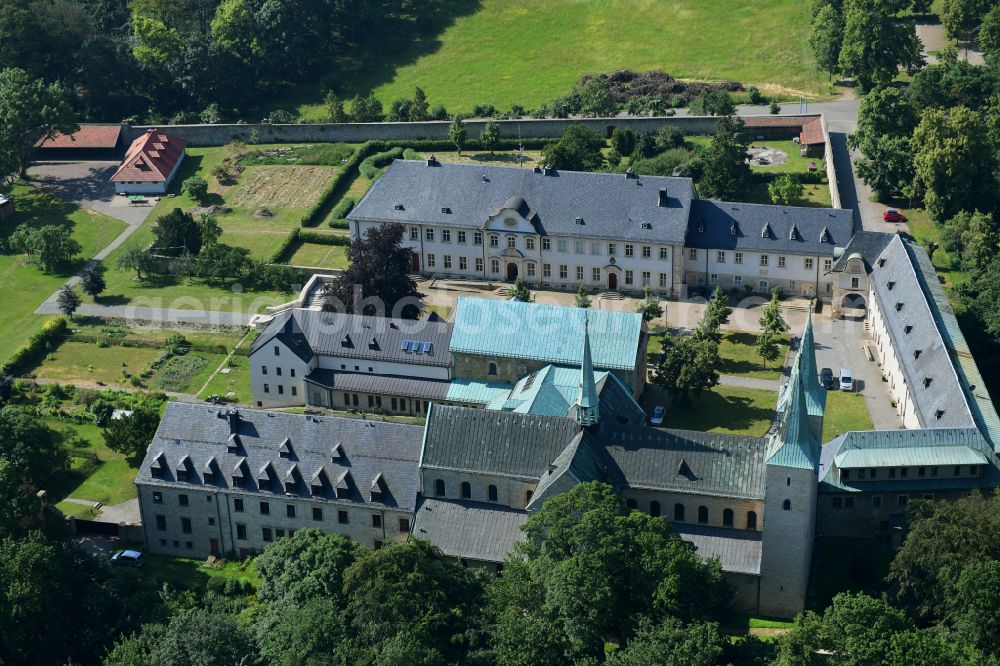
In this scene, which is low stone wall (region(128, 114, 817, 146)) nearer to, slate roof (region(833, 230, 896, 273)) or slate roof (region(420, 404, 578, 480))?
A: slate roof (region(833, 230, 896, 273))

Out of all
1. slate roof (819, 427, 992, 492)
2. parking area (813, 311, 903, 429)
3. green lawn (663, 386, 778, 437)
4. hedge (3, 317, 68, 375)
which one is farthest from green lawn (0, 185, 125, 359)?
slate roof (819, 427, 992, 492)

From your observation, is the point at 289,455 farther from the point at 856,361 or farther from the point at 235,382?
the point at 856,361

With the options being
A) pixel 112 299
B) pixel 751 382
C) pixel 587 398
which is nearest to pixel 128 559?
pixel 587 398

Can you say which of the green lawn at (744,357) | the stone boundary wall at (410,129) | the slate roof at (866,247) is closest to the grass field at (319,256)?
the stone boundary wall at (410,129)

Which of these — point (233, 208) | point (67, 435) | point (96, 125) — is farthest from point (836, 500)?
point (96, 125)

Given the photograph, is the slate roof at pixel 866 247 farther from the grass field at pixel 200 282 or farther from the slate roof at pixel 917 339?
the grass field at pixel 200 282

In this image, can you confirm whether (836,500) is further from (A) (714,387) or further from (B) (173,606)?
(B) (173,606)
